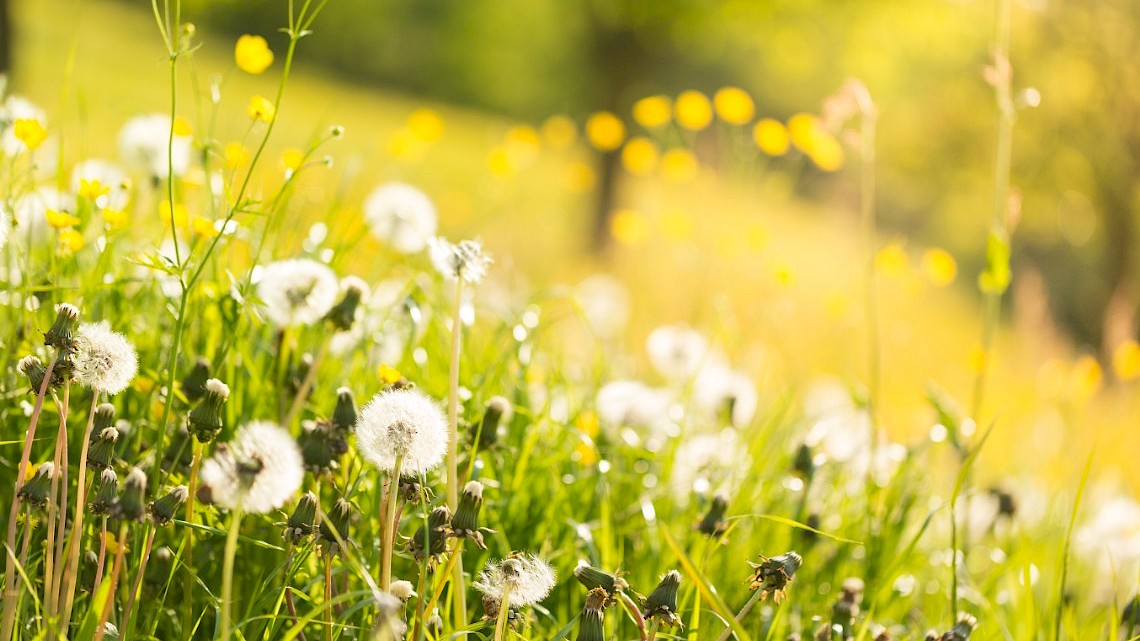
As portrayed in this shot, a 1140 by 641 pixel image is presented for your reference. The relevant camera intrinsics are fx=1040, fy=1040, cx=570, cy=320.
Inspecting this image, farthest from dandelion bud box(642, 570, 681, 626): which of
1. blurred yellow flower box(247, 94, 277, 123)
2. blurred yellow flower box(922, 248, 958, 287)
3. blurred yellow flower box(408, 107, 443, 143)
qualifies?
blurred yellow flower box(922, 248, 958, 287)

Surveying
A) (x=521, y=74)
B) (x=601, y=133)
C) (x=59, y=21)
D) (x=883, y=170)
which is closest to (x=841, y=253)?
(x=883, y=170)

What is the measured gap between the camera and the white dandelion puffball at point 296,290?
5.34 feet

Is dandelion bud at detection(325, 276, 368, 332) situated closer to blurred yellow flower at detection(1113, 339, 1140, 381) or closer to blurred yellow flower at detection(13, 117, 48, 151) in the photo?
blurred yellow flower at detection(13, 117, 48, 151)

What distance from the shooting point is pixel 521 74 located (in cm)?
2770

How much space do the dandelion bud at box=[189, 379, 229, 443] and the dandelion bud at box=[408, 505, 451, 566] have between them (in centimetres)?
29

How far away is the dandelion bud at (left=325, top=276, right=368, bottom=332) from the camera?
1.60m

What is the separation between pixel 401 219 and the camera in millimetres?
2275

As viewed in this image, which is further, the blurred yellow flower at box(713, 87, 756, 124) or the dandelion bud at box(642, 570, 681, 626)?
the blurred yellow flower at box(713, 87, 756, 124)

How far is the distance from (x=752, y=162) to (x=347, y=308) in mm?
2455

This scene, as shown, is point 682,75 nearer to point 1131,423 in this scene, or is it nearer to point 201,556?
point 1131,423

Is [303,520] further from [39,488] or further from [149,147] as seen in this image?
[149,147]

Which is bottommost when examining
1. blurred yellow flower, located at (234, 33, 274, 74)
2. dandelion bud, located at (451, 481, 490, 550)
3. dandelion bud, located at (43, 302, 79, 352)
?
dandelion bud, located at (451, 481, 490, 550)

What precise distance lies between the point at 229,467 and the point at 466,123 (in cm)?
2874

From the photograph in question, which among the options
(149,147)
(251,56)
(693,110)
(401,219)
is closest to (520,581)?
(251,56)
